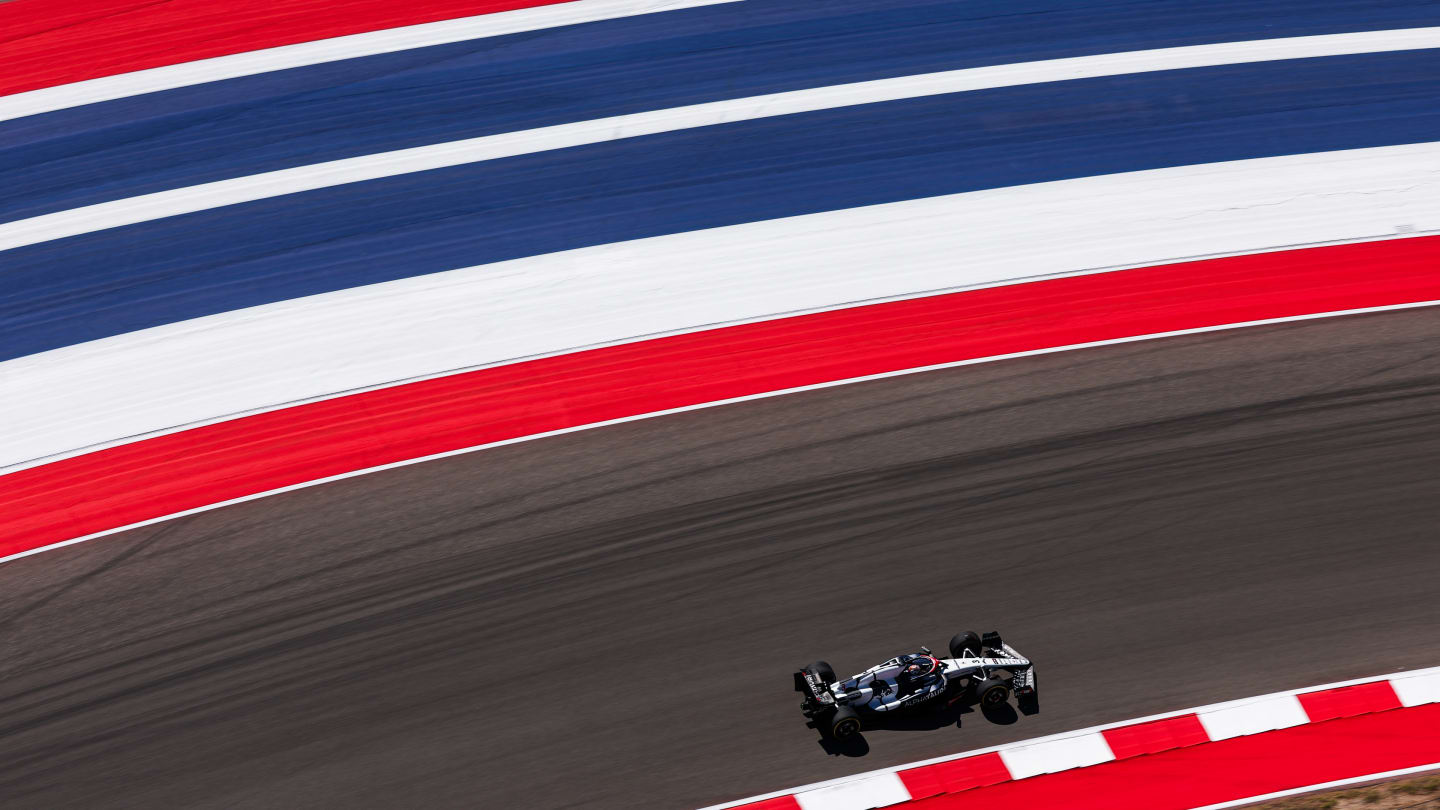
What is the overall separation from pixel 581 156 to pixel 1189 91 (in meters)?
10.1

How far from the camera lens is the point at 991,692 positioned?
41.1 feet

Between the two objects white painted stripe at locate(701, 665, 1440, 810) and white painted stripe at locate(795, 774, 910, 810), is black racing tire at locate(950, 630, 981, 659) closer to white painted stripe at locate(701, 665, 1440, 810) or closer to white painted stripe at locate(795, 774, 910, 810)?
white painted stripe at locate(701, 665, 1440, 810)

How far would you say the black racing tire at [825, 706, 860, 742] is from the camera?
12227 millimetres

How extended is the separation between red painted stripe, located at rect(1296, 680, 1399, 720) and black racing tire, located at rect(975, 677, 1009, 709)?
3024 millimetres

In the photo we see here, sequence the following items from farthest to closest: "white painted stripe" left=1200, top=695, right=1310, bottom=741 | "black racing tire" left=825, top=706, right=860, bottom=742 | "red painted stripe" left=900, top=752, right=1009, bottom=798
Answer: "white painted stripe" left=1200, top=695, right=1310, bottom=741, "black racing tire" left=825, top=706, right=860, bottom=742, "red painted stripe" left=900, top=752, right=1009, bottom=798

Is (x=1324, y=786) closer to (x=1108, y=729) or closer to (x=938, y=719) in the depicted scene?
(x=1108, y=729)

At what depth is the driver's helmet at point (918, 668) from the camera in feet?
40.7

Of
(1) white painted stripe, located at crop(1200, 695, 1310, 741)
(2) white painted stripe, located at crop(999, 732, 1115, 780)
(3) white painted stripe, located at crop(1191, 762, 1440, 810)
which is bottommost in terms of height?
(3) white painted stripe, located at crop(1191, 762, 1440, 810)

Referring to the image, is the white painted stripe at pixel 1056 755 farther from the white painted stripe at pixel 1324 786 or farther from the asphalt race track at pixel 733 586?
the white painted stripe at pixel 1324 786

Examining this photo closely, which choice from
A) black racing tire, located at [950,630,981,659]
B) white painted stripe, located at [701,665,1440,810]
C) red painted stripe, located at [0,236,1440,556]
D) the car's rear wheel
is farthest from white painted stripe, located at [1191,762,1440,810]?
red painted stripe, located at [0,236,1440,556]

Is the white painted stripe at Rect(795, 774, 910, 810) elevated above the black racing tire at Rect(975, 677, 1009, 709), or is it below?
below

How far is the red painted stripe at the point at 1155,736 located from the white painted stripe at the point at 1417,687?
2.11 m

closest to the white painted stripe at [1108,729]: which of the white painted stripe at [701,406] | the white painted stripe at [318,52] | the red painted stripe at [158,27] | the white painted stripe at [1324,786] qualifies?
the white painted stripe at [1324,786]

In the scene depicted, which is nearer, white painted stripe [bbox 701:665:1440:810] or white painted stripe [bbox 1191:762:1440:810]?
white painted stripe [bbox 1191:762:1440:810]
